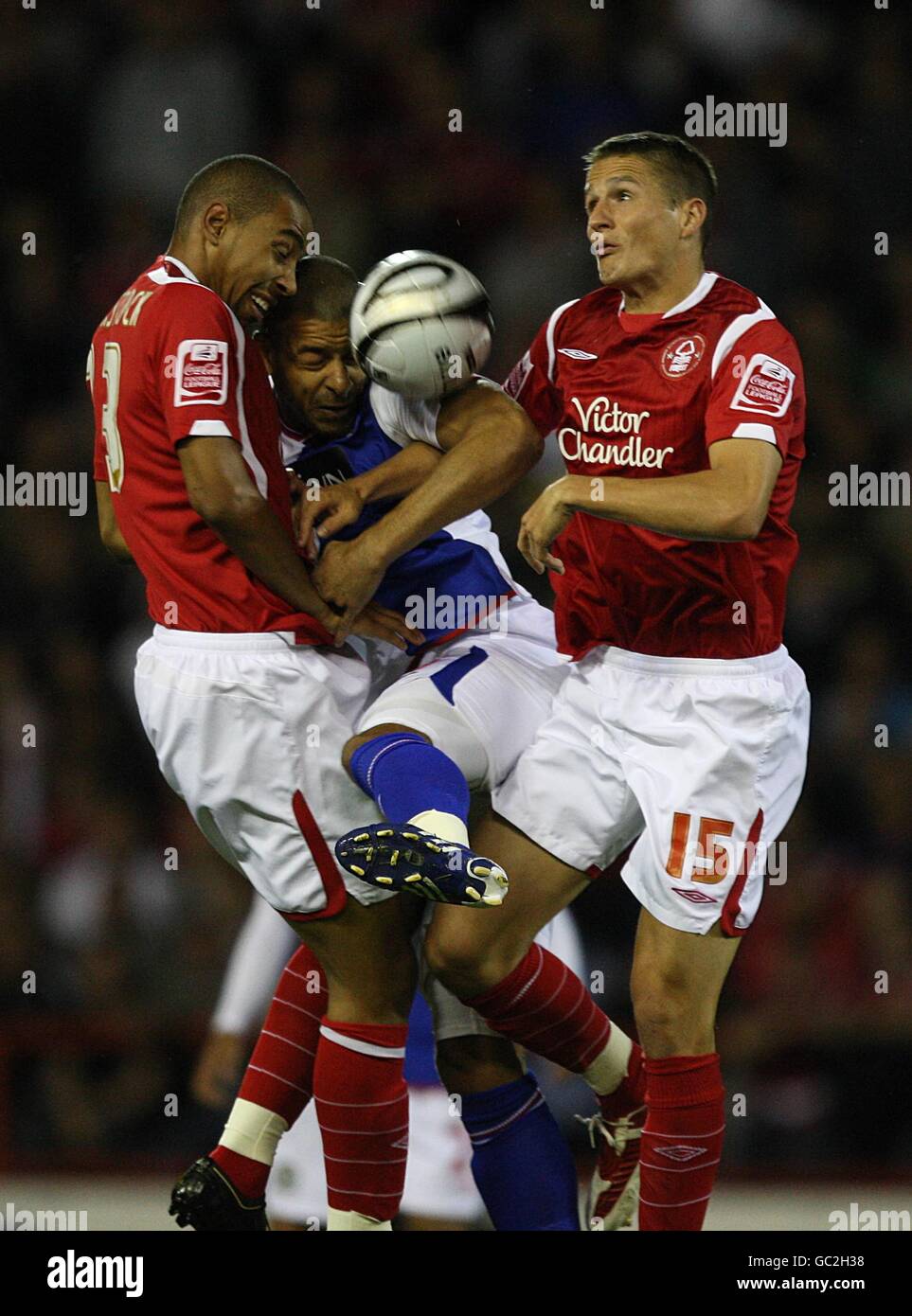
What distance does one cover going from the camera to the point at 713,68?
678 cm

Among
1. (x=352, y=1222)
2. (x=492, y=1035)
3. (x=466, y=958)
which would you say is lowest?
(x=352, y=1222)

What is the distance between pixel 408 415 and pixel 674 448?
1.70 feet

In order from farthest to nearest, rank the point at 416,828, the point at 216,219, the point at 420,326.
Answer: the point at 216,219
the point at 420,326
the point at 416,828

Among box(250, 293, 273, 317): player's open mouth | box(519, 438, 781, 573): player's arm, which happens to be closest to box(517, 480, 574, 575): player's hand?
box(519, 438, 781, 573): player's arm

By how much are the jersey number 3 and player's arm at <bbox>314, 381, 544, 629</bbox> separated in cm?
42

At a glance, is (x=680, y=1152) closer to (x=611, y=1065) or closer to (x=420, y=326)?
(x=611, y=1065)

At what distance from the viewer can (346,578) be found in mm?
3525

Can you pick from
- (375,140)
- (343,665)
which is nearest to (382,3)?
(375,140)


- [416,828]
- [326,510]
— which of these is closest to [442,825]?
[416,828]

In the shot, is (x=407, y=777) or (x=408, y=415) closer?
(x=407, y=777)

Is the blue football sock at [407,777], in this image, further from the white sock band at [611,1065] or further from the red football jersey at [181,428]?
the white sock band at [611,1065]

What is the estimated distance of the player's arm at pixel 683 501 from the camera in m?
3.21

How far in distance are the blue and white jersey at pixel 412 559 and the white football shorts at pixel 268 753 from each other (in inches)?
11.0
